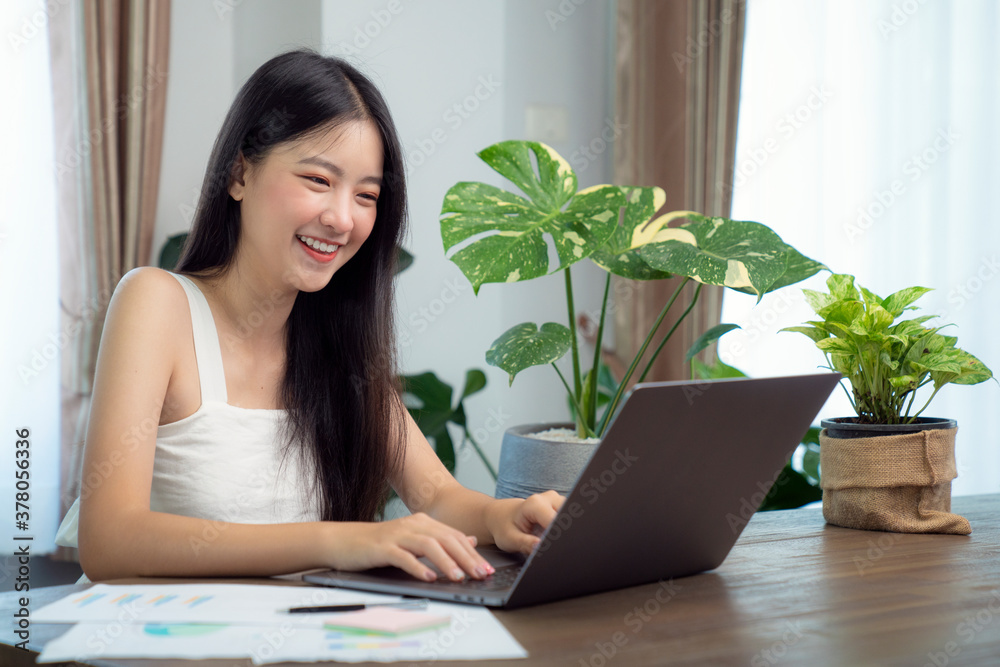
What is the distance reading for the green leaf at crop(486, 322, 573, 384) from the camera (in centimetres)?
146

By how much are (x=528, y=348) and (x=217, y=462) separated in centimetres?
55

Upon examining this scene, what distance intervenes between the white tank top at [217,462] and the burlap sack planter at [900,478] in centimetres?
75

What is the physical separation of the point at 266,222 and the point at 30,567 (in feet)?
5.13

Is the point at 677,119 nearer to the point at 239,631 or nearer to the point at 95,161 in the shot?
the point at 95,161

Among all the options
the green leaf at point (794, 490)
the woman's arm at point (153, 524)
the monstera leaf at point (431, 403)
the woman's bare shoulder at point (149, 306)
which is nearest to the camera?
the woman's arm at point (153, 524)

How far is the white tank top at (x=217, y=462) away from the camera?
116 centimetres

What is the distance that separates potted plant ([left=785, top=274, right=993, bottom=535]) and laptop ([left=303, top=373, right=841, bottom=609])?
353 mm

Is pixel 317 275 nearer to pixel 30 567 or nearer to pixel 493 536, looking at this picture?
pixel 493 536

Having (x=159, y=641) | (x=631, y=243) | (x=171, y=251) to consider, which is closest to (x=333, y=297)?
(x=631, y=243)

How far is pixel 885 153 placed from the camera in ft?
8.14

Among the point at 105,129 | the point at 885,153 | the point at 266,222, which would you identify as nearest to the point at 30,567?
the point at 105,129

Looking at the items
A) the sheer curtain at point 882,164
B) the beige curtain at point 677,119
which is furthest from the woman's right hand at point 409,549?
the beige curtain at point 677,119

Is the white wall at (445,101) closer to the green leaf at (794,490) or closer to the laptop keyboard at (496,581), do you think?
the green leaf at (794,490)

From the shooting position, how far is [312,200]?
1.19m
